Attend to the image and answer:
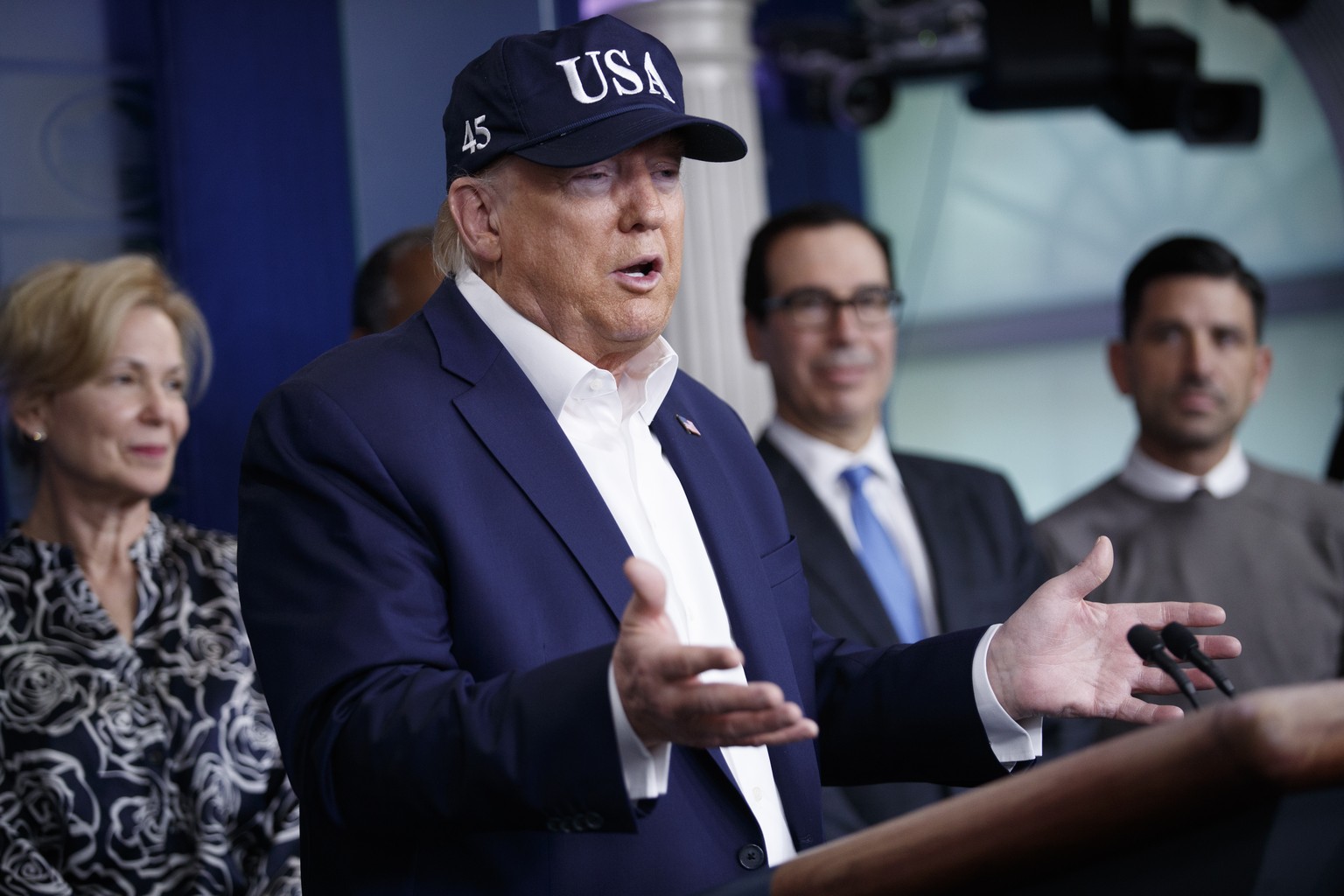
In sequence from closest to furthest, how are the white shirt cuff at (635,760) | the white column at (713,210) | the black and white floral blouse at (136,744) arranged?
1. the white shirt cuff at (635,760)
2. the black and white floral blouse at (136,744)
3. the white column at (713,210)

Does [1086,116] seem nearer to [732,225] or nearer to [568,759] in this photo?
[732,225]

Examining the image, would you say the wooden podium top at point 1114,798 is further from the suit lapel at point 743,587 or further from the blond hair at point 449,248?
the blond hair at point 449,248

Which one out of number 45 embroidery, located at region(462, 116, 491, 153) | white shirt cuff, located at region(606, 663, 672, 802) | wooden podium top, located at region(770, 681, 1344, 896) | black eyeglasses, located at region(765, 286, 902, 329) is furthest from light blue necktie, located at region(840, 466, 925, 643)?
wooden podium top, located at region(770, 681, 1344, 896)

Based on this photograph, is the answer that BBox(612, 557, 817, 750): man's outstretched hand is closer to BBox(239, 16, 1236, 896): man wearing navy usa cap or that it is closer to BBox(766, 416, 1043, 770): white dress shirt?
BBox(239, 16, 1236, 896): man wearing navy usa cap

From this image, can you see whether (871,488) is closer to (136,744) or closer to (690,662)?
(136,744)

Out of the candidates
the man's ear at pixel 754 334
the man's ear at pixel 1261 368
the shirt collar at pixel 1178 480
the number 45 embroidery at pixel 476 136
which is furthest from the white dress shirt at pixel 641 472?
the man's ear at pixel 1261 368

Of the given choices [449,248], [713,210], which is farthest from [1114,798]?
[713,210]

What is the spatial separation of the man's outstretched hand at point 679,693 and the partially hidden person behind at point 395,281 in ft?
4.99

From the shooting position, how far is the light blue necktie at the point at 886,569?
2.45m

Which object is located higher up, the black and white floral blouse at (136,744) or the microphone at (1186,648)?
the microphone at (1186,648)

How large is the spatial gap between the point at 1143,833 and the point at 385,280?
191cm

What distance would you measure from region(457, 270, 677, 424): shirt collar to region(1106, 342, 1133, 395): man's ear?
5.80 feet

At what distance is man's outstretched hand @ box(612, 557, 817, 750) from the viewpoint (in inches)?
38.8

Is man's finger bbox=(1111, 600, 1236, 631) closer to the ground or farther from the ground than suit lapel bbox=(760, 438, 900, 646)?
farther from the ground
